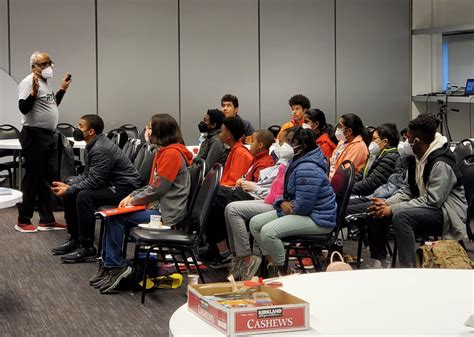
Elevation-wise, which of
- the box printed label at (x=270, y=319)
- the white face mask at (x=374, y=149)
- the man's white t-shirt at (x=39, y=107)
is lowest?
the box printed label at (x=270, y=319)

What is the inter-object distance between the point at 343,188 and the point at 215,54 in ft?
23.5

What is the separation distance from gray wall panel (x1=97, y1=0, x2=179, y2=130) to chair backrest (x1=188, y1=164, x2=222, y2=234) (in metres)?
6.46

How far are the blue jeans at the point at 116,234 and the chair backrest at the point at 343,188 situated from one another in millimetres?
1268

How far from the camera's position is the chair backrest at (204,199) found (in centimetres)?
541

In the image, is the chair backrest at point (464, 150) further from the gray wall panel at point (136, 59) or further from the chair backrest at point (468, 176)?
the gray wall panel at point (136, 59)

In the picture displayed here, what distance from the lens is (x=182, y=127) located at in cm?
1224

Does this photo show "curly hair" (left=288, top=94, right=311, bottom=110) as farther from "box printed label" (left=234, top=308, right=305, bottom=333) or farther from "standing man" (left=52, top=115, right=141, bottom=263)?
"box printed label" (left=234, top=308, right=305, bottom=333)

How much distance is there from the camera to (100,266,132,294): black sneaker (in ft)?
19.0

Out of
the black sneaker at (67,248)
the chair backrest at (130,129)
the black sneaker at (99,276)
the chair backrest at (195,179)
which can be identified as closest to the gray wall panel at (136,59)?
the chair backrest at (130,129)

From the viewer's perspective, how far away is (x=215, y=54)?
40.5ft

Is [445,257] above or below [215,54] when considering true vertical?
below

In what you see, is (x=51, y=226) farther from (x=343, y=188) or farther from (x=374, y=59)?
(x=374, y=59)

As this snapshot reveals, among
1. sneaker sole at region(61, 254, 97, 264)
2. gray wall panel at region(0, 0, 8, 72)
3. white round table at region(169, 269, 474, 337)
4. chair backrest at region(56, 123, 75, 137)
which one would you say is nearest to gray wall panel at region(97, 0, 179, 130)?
chair backrest at region(56, 123, 75, 137)

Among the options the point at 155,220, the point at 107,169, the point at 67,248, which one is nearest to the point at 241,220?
the point at 155,220
